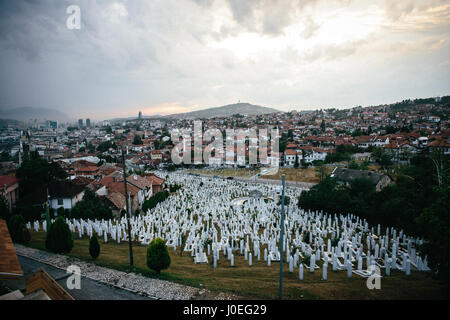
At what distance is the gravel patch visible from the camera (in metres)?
7.46

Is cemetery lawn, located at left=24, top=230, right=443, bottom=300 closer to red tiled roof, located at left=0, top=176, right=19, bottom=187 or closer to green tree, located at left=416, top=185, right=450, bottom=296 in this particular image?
green tree, located at left=416, top=185, right=450, bottom=296

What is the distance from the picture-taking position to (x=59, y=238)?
34.8 ft

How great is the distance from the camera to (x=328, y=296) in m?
7.38

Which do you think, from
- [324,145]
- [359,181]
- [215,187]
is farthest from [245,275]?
[324,145]

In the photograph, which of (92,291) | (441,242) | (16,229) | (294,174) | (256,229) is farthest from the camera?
(294,174)

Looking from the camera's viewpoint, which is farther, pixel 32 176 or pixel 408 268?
pixel 32 176

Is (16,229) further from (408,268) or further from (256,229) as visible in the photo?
(408,268)

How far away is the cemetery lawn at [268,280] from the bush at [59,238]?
451mm

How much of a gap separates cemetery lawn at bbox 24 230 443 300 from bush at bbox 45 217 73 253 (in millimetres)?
451

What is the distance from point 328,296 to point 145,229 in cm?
1309

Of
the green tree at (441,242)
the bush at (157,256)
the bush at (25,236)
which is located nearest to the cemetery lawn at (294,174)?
the green tree at (441,242)

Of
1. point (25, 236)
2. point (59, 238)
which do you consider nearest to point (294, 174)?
point (59, 238)

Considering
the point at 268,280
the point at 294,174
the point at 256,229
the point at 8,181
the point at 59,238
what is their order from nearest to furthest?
1. the point at 268,280
2. the point at 59,238
3. the point at 256,229
4. the point at 8,181
5. the point at 294,174

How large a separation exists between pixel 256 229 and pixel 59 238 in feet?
36.9
